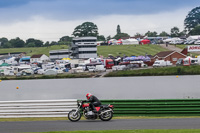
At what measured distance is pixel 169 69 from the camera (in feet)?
275

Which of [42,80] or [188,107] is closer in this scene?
[188,107]

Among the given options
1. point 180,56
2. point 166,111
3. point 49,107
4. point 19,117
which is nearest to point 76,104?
point 49,107

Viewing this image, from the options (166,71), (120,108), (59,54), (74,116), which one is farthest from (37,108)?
(59,54)

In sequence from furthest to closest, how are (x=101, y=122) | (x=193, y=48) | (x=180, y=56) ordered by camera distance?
(x=193, y=48)
(x=180, y=56)
(x=101, y=122)

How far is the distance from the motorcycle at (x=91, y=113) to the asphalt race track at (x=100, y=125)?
0.90 feet

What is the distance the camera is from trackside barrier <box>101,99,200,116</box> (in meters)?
21.1

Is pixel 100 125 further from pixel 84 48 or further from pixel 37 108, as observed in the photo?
pixel 84 48

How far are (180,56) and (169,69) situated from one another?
→ 17201mm

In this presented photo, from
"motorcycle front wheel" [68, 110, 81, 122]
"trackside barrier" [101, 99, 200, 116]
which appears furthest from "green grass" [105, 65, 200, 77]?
"motorcycle front wheel" [68, 110, 81, 122]

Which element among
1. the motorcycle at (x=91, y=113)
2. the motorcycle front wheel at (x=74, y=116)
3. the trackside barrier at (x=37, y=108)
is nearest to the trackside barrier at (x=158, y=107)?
the motorcycle at (x=91, y=113)

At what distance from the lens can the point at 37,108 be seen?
861 inches

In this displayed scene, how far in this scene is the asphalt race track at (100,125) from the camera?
17.2 metres

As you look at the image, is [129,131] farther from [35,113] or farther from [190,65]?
[190,65]

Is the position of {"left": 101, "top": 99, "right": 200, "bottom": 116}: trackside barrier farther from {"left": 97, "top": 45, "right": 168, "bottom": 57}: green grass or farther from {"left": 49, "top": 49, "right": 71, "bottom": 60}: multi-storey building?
{"left": 49, "top": 49, "right": 71, "bottom": 60}: multi-storey building
